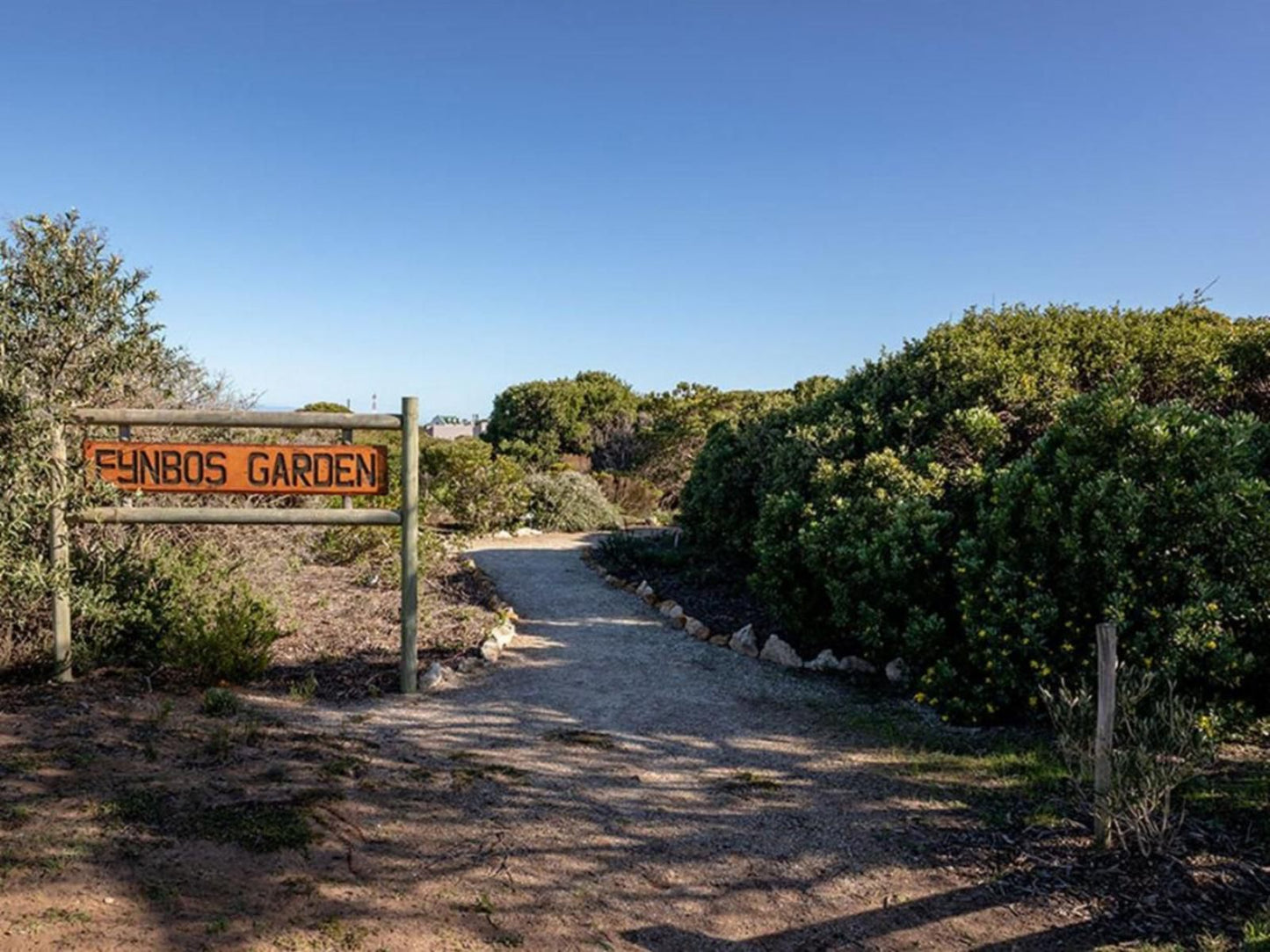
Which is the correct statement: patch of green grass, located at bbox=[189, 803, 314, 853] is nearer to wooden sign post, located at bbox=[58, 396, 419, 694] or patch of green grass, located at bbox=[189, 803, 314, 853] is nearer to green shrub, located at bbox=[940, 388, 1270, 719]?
wooden sign post, located at bbox=[58, 396, 419, 694]

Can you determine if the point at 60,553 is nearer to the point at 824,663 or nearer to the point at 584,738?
the point at 584,738

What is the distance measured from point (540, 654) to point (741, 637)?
5.83ft

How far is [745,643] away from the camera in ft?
24.2

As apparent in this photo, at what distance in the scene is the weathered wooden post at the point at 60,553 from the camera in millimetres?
5355

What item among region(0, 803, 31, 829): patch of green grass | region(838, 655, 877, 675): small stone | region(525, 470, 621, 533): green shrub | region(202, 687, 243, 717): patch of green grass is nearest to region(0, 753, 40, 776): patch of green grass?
region(0, 803, 31, 829): patch of green grass

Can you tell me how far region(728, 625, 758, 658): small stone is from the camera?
7.30 meters

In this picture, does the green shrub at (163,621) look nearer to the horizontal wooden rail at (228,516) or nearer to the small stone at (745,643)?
the horizontal wooden rail at (228,516)

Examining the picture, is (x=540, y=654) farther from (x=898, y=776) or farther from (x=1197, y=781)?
(x=1197, y=781)

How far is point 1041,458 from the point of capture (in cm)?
575

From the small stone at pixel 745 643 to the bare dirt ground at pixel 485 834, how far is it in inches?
58.6

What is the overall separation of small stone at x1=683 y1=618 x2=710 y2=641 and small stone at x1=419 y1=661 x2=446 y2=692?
2.55 metres

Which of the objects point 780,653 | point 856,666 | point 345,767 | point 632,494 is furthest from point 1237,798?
point 632,494

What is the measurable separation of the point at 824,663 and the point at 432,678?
123 inches

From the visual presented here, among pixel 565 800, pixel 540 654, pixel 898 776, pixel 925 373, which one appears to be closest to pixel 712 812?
pixel 565 800
